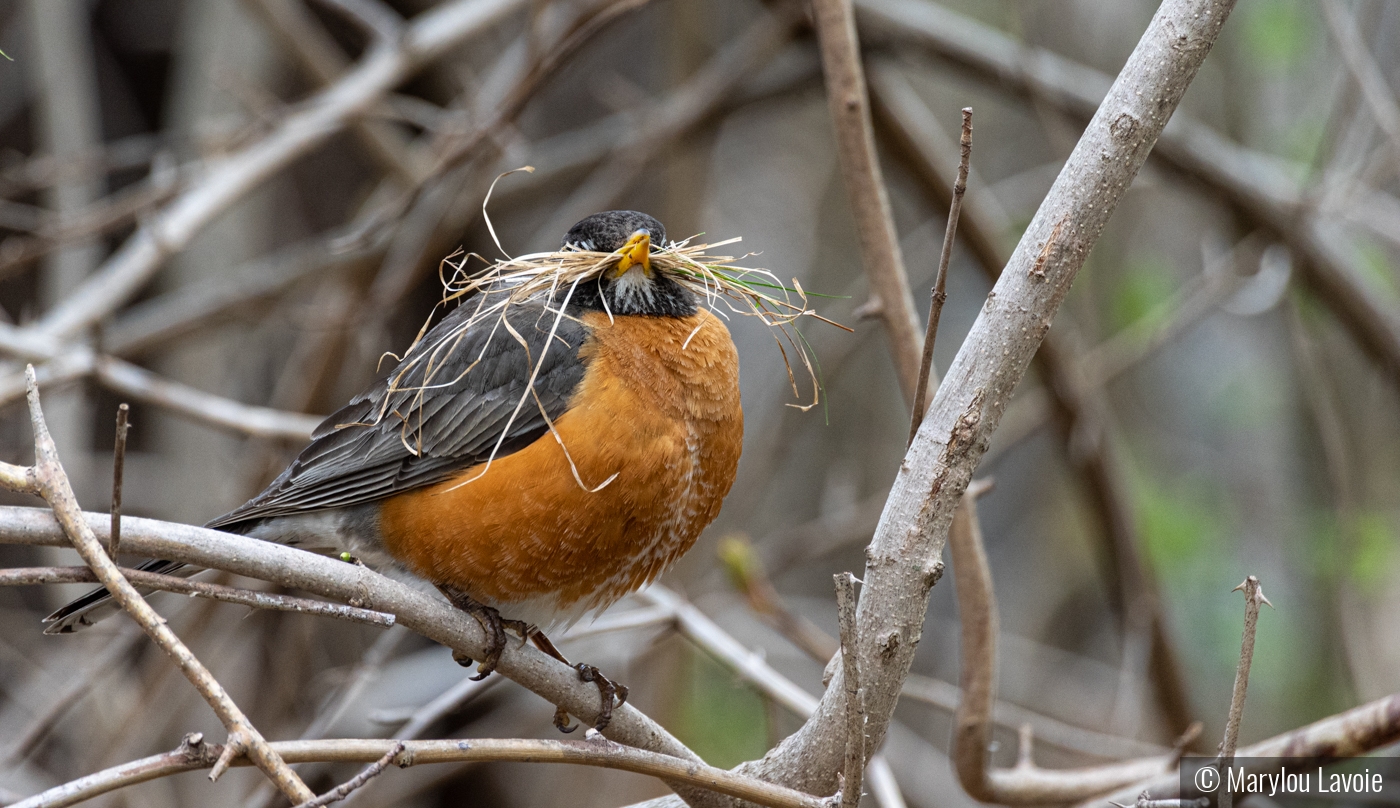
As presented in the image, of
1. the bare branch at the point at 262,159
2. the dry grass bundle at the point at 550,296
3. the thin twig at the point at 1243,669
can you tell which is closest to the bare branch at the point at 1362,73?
the dry grass bundle at the point at 550,296

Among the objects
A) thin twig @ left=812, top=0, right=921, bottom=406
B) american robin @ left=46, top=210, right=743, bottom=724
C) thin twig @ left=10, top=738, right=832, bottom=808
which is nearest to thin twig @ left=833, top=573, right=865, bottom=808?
thin twig @ left=10, top=738, right=832, bottom=808

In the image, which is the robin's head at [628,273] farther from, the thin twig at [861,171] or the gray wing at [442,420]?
the thin twig at [861,171]

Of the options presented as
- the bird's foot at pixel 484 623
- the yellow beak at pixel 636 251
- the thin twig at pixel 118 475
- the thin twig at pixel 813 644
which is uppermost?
the yellow beak at pixel 636 251

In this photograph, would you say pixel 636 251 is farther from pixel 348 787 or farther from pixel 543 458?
pixel 348 787

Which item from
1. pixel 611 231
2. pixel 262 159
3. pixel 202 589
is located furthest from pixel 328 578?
pixel 262 159

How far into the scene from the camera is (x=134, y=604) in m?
1.30

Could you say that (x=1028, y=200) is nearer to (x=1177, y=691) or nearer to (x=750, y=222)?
(x=750, y=222)

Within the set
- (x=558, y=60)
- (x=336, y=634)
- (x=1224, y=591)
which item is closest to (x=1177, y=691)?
(x=1224, y=591)

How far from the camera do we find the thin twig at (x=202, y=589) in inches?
51.1

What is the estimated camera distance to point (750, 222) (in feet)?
19.3

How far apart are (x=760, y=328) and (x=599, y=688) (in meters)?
3.73

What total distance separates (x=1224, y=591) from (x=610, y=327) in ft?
12.3

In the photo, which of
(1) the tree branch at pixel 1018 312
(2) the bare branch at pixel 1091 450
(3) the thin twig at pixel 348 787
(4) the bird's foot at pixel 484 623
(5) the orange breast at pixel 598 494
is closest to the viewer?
(3) the thin twig at pixel 348 787

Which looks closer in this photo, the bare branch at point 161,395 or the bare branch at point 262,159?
the bare branch at point 161,395
